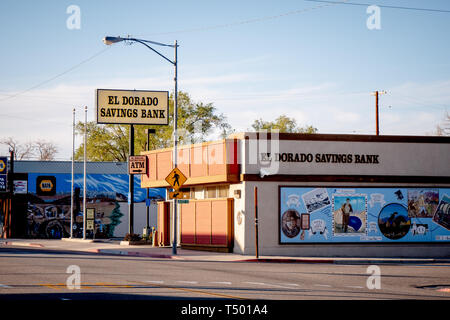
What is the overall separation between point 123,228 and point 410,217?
35.1 m

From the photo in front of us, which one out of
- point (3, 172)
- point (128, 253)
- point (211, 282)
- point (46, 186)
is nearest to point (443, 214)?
point (128, 253)

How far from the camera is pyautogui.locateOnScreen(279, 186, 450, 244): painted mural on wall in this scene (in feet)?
107

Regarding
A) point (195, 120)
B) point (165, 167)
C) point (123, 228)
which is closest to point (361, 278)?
point (165, 167)

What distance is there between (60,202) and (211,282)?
4544 centimetres

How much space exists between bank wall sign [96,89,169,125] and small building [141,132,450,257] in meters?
10.9

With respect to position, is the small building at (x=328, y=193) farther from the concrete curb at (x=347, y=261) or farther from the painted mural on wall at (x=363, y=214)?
the concrete curb at (x=347, y=261)

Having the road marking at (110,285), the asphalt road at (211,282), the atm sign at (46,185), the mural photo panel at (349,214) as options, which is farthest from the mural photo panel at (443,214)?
the atm sign at (46,185)

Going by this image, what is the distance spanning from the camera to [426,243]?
3406cm

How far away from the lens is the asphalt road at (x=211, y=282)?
1492cm

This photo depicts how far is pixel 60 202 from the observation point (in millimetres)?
61094

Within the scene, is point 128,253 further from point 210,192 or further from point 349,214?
point 349,214

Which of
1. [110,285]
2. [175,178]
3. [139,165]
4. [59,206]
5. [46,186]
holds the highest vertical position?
[139,165]

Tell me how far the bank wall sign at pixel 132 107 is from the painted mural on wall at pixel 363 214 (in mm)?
15662

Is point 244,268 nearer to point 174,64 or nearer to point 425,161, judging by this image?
point 174,64
